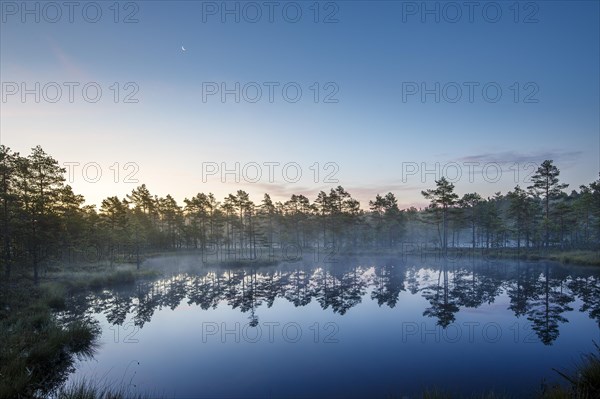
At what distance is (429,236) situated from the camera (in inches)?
5054

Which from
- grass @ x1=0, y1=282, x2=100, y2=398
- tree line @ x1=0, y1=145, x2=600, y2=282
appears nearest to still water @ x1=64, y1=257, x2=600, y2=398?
grass @ x1=0, y1=282, x2=100, y2=398

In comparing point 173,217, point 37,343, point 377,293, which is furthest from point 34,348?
point 173,217

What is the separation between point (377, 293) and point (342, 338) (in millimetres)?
12161

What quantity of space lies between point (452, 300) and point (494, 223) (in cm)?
5439

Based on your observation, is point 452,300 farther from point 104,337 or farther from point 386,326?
point 104,337

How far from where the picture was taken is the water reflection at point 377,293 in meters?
20.4

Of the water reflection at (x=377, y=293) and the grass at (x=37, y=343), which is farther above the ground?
the grass at (x=37, y=343)

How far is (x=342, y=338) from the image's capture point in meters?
16.2

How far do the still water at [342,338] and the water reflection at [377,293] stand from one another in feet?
0.58

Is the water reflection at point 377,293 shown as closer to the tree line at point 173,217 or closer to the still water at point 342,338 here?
the still water at point 342,338

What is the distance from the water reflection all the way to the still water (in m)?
0.18

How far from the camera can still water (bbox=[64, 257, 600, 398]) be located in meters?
11.1

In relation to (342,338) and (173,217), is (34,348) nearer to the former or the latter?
(342,338)

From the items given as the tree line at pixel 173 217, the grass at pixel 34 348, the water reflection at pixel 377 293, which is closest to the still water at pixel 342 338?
the water reflection at pixel 377 293
